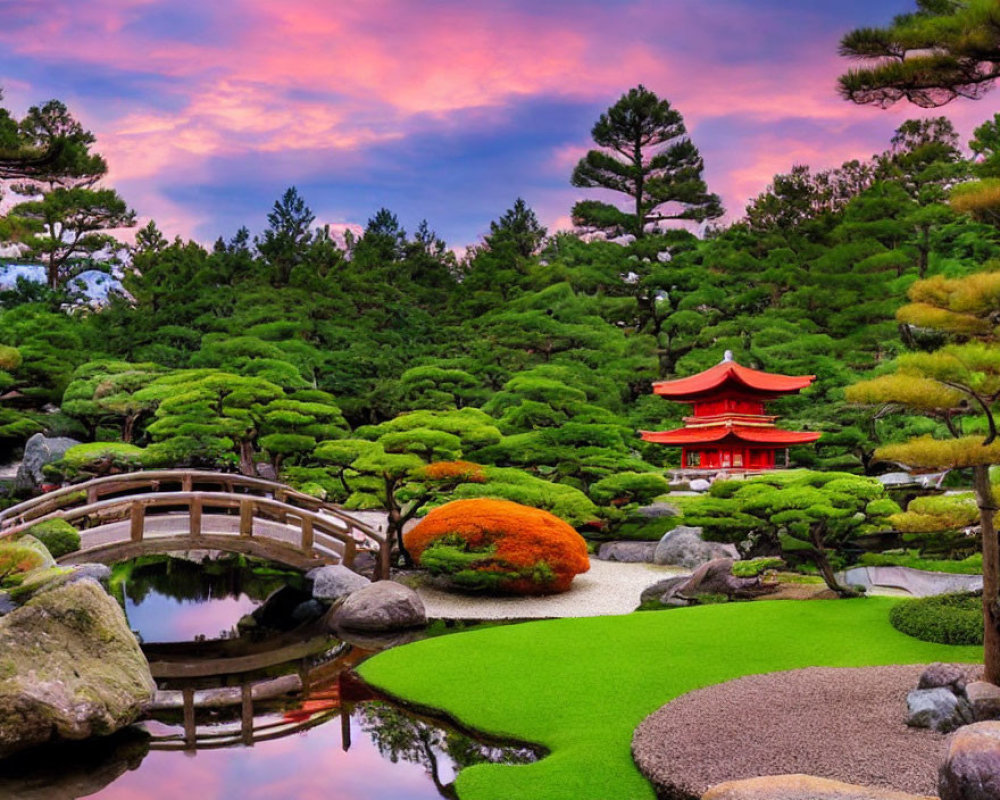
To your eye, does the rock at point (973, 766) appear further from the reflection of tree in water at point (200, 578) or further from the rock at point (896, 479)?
the rock at point (896, 479)

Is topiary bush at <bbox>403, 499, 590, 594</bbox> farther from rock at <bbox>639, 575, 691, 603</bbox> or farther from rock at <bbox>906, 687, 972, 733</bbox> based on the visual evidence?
rock at <bbox>906, 687, 972, 733</bbox>

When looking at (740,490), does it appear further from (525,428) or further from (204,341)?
(204,341)

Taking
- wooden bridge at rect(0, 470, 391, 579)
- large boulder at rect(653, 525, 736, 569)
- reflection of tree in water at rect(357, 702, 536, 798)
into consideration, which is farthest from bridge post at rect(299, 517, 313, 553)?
large boulder at rect(653, 525, 736, 569)

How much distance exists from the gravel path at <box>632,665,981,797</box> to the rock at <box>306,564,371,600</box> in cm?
692

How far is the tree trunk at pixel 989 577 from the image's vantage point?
19.9ft

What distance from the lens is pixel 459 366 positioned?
85.6 ft

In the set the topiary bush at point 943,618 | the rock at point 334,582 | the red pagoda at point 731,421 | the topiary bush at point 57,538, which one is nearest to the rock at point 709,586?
the topiary bush at point 943,618

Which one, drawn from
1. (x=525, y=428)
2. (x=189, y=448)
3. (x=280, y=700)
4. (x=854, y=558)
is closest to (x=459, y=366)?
(x=525, y=428)

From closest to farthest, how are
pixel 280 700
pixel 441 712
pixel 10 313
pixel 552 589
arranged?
1. pixel 441 712
2. pixel 280 700
3. pixel 552 589
4. pixel 10 313

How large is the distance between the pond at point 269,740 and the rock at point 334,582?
1.34 metres

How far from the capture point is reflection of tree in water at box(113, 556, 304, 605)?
15.6 metres

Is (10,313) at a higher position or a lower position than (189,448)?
higher

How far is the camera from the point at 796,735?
5.47 metres

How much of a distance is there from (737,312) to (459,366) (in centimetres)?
1094
